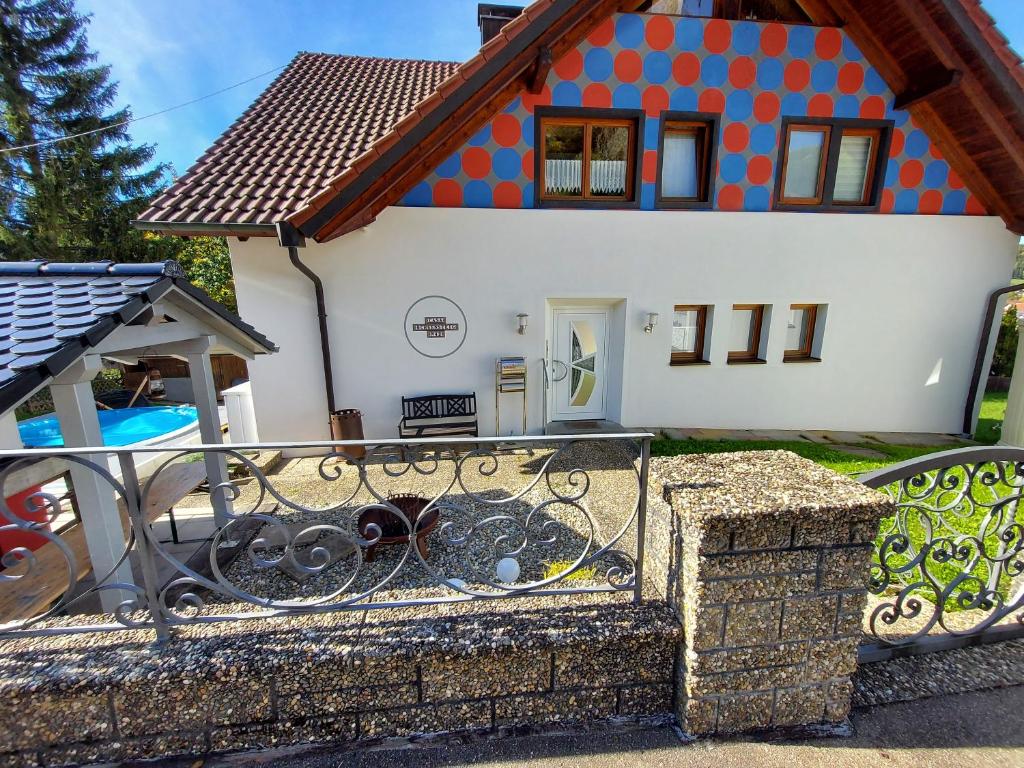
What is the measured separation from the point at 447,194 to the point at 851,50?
6283 mm

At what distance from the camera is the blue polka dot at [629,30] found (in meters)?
5.55

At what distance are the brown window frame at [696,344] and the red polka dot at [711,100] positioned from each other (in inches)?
111

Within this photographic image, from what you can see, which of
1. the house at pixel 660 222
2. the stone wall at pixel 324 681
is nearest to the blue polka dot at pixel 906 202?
the house at pixel 660 222

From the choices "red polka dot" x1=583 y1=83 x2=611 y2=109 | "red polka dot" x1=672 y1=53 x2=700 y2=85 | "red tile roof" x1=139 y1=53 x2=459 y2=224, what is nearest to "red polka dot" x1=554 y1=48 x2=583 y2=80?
"red polka dot" x1=583 y1=83 x2=611 y2=109

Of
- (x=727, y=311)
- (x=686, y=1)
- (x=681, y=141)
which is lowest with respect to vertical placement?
(x=727, y=311)

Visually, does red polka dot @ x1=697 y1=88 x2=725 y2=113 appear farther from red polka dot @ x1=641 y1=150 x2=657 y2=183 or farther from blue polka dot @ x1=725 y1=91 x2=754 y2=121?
red polka dot @ x1=641 y1=150 x2=657 y2=183

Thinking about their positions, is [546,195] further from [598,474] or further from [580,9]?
[598,474]

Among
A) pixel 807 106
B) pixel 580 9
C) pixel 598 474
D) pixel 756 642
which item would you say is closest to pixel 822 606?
pixel 756 642

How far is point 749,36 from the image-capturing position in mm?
5770

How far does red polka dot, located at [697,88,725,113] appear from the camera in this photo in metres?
5.86

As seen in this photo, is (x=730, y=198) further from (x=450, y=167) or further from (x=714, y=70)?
(x=450, y=167)

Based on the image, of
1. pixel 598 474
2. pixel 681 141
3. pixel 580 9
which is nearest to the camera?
pixel 580 9

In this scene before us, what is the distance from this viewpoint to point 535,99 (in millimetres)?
5641

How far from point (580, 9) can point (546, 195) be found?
207 centimetres
